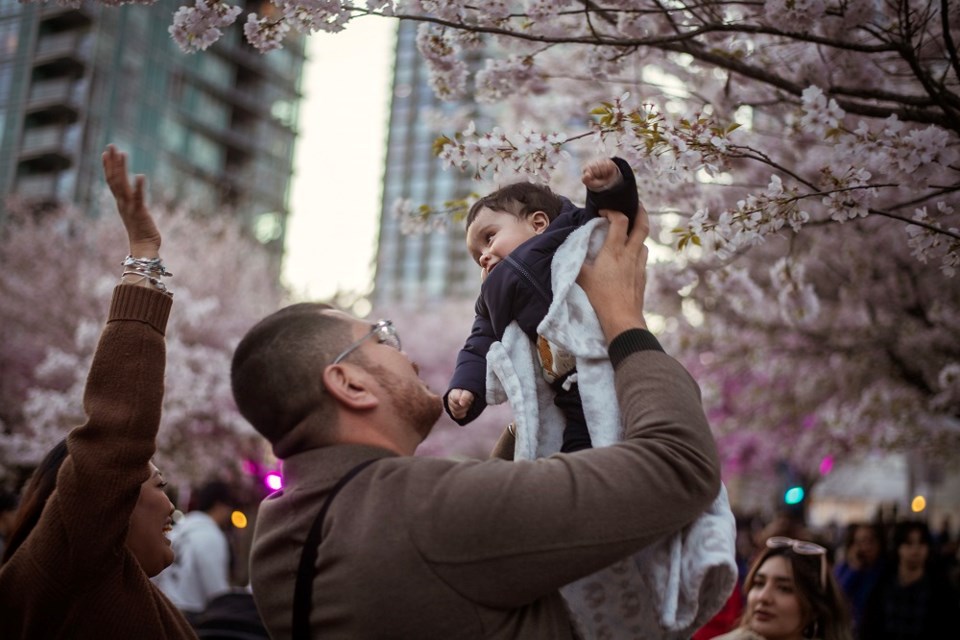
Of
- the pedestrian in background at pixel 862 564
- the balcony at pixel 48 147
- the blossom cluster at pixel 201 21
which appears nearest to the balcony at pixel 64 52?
the balcony at pixel 48 147

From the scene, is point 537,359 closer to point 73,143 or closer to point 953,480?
point 73,143

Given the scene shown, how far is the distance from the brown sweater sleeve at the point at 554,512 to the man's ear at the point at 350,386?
0.31 m

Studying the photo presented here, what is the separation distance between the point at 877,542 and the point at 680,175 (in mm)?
6118

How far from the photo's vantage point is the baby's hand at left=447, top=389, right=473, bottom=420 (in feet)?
7.63

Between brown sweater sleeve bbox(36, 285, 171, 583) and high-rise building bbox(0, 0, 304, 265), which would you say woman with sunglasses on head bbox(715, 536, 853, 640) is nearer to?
brown sweater sleeve bbox(36, 285, 171, 583)

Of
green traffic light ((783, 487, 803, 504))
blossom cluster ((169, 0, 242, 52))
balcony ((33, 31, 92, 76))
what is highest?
balcony ((33, 31, 92, 76))

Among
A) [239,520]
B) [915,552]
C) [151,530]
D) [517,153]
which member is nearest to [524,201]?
[517,153]

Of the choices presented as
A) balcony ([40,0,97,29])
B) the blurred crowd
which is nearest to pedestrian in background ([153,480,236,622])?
the blurred crowd

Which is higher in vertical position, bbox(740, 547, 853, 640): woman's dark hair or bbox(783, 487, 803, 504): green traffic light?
bbox(783, 487, 803, 504): green traffic light

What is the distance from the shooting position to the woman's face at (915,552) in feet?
22.9

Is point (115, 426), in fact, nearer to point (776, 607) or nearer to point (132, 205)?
point (132, 205)

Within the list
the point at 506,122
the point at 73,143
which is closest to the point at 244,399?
the point at 506,122

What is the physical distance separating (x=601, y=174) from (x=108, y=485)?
1.42m

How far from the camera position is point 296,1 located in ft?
10.9
